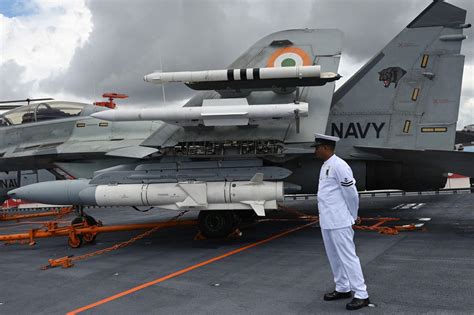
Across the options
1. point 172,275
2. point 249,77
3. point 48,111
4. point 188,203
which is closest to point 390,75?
point 249,77

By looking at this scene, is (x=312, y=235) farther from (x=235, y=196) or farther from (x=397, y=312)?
(x=397, y=312)

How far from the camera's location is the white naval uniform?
156 inches

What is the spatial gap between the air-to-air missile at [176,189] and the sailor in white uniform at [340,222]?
3.19 m

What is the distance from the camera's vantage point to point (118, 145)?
30.5 feet

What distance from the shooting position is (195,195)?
7664mm

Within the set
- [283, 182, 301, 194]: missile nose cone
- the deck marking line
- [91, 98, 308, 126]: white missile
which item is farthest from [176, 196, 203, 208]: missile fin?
[283, 182, 301, 194]: missile nose cone

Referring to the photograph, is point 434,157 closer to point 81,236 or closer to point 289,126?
point 289,126

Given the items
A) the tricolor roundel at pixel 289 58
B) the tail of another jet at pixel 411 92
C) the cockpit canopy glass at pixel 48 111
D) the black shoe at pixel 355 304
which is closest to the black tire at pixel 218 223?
the tail of another jet at pixel 411 92

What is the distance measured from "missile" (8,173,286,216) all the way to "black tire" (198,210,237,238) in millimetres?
710

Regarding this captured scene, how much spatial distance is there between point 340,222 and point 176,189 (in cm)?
436

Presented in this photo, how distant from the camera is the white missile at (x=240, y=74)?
23.6ft

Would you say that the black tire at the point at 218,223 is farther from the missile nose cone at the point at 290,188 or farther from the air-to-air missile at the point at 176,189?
the missile nose cone at the point at 290,188

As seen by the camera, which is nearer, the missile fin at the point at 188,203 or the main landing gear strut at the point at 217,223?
the missile fin at the point at 188,203

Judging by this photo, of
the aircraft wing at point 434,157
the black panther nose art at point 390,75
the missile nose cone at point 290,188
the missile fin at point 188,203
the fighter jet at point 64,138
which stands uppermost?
the black panther nose art at point 390,75
